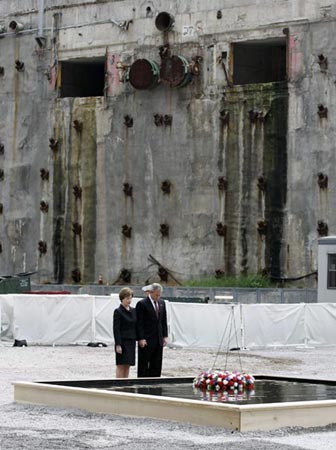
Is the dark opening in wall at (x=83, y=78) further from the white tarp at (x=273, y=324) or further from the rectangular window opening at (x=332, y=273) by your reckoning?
the white tarp at (x=273, y=324)

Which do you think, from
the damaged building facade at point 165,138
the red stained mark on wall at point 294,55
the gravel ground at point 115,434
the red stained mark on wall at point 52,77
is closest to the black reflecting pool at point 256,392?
the gravel ground at point 115,434

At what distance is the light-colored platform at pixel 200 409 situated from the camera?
15157 millimetres

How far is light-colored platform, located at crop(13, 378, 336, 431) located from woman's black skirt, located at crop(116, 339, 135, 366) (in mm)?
2799

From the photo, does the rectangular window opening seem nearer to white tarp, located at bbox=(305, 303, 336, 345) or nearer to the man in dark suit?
white tarp, located at bbox=(305, 303, 336, 345)

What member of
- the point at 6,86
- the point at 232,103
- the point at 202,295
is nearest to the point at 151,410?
the point at 202,295

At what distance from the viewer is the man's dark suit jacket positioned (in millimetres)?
20094

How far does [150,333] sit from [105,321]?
13.0 meters

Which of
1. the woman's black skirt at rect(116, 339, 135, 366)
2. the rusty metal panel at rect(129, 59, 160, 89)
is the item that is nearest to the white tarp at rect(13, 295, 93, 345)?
the woman's black skirt at rect(116, 339, 135, 366)

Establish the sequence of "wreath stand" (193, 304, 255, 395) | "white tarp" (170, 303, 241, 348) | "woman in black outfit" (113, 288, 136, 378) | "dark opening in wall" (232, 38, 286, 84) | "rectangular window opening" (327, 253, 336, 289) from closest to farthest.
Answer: "wreath stand" (193, 304, 255, 395) < "woman in black outfit" (113, 288, 136, 378) < "white tarp" (170, 303, 241, 348) < "rectangular window opening" (327, 253, 336, 289) < "dark opening in wall" (232, 38, 286, 84)

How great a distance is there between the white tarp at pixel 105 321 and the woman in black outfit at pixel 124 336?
12.6 metres

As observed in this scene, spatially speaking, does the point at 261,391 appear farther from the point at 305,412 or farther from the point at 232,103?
the point at 232,103

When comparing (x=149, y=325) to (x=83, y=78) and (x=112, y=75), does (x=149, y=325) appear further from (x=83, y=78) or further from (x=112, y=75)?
(x=83, y=78)

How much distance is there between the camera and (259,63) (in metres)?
48.5

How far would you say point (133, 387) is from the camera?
59.2 feet
